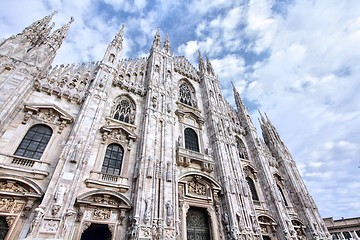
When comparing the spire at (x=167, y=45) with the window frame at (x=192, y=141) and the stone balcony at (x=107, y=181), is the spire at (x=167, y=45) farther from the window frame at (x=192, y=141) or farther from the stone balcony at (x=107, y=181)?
the stone balcony at (x=107, y=181)

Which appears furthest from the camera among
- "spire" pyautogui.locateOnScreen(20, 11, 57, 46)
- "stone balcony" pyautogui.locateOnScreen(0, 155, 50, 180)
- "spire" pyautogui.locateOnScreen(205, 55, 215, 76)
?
"spire" pyautogui.locateOnScreen(205, 55, 215, 76)

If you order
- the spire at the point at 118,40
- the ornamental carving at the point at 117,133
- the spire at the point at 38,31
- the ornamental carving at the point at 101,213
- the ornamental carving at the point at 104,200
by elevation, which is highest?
the spire at the point at 118,40

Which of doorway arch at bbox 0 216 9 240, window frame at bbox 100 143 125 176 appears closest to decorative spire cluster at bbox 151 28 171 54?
window frame at bbox 100 143 125 176

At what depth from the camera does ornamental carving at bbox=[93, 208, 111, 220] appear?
8961mm

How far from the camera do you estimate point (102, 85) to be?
1295 centimetres

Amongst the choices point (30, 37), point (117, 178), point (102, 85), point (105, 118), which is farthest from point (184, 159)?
point (30, 37)

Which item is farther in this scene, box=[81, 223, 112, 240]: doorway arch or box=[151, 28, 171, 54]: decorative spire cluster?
box=[151, 28, 171, 54]: decorative spire cluster

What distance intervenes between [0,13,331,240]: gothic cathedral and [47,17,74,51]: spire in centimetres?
8

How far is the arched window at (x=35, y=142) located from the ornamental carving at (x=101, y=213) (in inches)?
162

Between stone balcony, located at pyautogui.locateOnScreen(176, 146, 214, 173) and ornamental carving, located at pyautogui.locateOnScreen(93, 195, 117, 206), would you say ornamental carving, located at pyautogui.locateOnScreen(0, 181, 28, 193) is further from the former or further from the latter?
stone balcony, located at pyautogui.locateOnScreen(176, 146, 214, 173)

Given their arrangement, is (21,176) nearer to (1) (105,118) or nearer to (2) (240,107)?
(1) (105,118)

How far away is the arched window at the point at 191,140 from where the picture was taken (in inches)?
625

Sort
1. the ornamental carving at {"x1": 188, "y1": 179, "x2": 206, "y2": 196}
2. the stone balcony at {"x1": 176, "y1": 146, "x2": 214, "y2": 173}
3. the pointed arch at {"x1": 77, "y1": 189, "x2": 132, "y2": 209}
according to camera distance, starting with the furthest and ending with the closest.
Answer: the stone balcony at {"x1": 176, "y1": 146, "x2": 214, "y2": 173}, the ornamental carving at {"x1": 188, "y1": 179, "x2": 206, "y2": 196}, the pointed arch at {"x1": 77, "y1": 189, "x2": 132, "y2": 209}

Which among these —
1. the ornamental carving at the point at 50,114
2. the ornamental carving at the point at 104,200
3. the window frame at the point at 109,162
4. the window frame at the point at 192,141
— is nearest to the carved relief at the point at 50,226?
the ornamental carving at the point at 104,200
